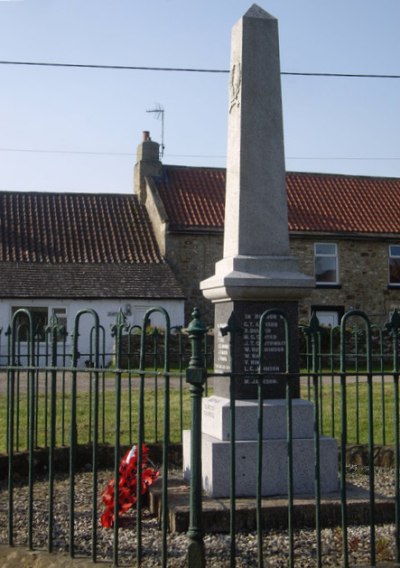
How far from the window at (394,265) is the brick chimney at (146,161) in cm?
906

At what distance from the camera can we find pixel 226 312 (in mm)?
6430

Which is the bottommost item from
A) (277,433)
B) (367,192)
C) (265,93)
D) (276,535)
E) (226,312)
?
(276,535)

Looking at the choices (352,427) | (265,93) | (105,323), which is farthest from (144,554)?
(105,323)

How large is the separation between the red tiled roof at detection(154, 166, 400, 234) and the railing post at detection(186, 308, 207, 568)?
72.0 ft

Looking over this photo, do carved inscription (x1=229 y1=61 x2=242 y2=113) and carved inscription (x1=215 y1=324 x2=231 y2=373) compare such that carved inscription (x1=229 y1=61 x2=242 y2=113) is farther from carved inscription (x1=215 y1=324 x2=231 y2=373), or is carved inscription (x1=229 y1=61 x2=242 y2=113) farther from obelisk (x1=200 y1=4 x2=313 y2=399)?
carved inscription (x1=215 y1=324 x2=231 y2=373)

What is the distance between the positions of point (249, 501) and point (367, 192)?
25665 mm

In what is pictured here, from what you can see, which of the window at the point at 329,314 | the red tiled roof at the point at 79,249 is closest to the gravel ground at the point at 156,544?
the red tiled roof at the point at 79,249

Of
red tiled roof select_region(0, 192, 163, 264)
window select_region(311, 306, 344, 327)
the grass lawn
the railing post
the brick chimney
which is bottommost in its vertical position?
the grass lawn

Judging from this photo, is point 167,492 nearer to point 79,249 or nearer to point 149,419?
point 149,419

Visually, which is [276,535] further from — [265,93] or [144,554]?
[265,93]

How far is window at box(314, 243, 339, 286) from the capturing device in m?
27.3

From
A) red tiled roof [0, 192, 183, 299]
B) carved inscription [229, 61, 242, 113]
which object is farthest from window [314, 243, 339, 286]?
carved inscription [229, 61, 242, 113]

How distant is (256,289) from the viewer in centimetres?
618

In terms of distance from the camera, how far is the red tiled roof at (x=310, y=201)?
88.8 ft
